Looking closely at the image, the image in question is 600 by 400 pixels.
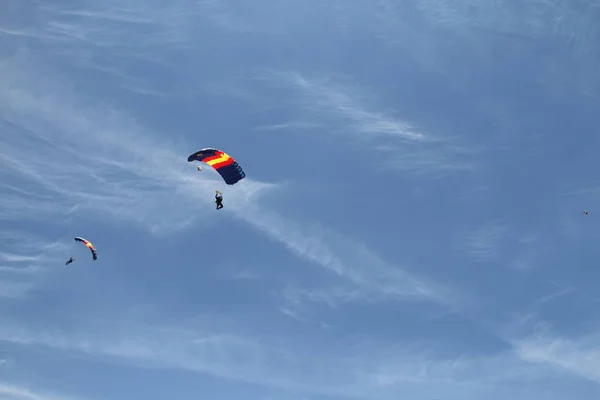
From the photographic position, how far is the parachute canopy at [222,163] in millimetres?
98500

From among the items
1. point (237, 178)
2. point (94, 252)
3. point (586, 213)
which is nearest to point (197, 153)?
point (237, 178)

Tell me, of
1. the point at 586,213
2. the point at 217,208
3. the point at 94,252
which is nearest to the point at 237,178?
the point at 217,208

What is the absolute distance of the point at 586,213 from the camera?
10906cm

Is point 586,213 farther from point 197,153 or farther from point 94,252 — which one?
point 94,252

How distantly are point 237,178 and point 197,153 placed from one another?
6175 millimetres

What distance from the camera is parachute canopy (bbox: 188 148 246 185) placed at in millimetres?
98500

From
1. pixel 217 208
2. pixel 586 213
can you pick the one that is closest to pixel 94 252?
pixel 217 208

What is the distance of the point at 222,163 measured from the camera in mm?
99312

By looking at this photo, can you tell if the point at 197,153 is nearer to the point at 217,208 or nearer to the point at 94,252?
the point at 217,208

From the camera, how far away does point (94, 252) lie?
110 metres

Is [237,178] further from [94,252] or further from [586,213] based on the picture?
[586,213]

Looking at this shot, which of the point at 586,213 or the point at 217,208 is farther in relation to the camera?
the point at 586,213

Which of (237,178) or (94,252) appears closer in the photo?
(237,178)

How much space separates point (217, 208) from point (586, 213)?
4962cm
